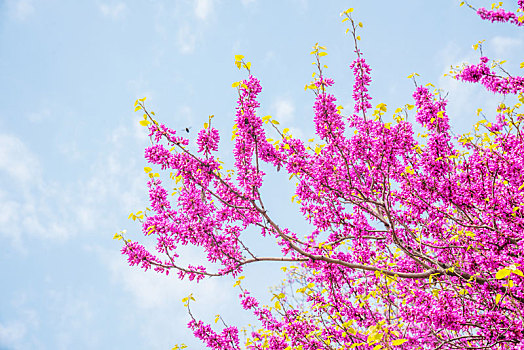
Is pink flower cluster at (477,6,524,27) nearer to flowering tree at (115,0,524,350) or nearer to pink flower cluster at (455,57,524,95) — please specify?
pink flower cluster at (455,57,524,95)

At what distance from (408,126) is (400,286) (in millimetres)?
2864

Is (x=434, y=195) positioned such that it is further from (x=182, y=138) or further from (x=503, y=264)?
(x=182, y=138)

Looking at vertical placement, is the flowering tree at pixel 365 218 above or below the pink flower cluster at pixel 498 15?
below

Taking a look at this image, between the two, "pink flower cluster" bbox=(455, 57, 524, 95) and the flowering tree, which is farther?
"pink flower cluster" bbox=(455, 57, 524, 95)

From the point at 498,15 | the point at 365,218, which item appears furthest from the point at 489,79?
the point at 365,218

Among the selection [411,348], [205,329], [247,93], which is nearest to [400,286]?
[411,348]

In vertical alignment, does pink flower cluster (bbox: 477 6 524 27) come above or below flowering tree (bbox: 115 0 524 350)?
above

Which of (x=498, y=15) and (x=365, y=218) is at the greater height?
(x=498, y=15)

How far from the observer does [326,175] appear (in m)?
5.82

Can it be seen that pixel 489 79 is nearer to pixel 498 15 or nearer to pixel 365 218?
pixel 498 15

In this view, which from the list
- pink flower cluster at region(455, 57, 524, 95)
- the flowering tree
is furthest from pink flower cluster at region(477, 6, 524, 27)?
the flowering tree

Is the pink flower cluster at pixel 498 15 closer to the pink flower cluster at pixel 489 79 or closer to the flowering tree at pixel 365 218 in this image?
the pink flower cluster at pixel 489 79

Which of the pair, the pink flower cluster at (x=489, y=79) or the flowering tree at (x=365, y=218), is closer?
the flowering tree at (x=365, y=218)

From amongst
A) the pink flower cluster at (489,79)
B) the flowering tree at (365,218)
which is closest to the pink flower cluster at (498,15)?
the pink flower cluster at (489,79)
